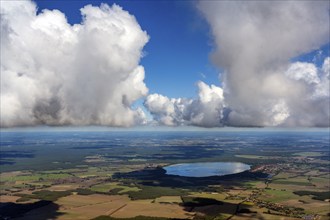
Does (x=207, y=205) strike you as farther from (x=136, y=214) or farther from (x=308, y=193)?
(x=308, y=193)

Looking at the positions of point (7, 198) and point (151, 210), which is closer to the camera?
point (151, 210)

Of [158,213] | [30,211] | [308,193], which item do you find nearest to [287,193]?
[308,193]

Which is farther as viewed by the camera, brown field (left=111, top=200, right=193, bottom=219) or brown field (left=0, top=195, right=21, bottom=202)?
brown field (left=0, top=195, right=21, bottom=202)

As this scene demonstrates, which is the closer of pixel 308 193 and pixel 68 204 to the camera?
pixel 68 204

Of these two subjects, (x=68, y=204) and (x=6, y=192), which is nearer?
(x=68, y=204)

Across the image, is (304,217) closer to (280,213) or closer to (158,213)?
(280,213)

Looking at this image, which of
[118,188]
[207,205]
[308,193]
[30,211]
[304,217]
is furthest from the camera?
[118,188]

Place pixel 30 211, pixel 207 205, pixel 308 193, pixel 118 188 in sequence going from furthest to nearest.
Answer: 1. pixel 118 188
2. pixel 308 193
3. pixel 207 205
4. pixel 30 211

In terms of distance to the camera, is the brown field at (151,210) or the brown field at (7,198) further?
the brown field at (7,198)

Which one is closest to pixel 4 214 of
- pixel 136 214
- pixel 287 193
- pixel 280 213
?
pixel 136 214
